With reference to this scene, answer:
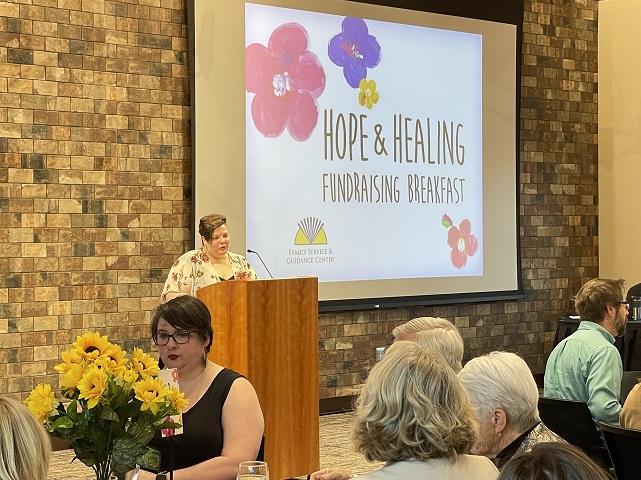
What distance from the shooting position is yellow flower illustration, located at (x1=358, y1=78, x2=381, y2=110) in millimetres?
8422

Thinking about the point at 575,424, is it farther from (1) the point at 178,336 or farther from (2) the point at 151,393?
(2) the point at 151,393

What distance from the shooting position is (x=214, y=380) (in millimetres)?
3326

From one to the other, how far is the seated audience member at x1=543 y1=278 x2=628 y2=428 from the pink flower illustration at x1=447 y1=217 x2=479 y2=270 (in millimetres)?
4310

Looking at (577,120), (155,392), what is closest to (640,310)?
(577,120)

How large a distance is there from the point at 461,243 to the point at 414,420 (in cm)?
697

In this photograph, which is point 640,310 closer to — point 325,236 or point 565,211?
point 565,211

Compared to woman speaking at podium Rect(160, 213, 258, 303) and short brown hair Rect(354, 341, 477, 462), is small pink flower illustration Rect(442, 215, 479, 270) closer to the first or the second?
woman speaking at podium Rect(160, 213, 258, 303)

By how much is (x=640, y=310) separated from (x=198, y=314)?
5.99 metres

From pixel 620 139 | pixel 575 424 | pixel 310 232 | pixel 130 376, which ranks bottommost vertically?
pixel 575 424

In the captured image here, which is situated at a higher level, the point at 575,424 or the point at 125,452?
the point at 125,452

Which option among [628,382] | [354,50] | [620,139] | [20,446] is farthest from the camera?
[620,139]

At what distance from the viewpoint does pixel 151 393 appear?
228 centimetres

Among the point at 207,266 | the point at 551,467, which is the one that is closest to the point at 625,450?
the point at 551,467

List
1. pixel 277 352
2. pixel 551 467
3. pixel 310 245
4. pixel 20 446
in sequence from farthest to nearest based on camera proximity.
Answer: pixel 310 245 → pixel 277 352 → pixel 20 446 → pixel 551 467
